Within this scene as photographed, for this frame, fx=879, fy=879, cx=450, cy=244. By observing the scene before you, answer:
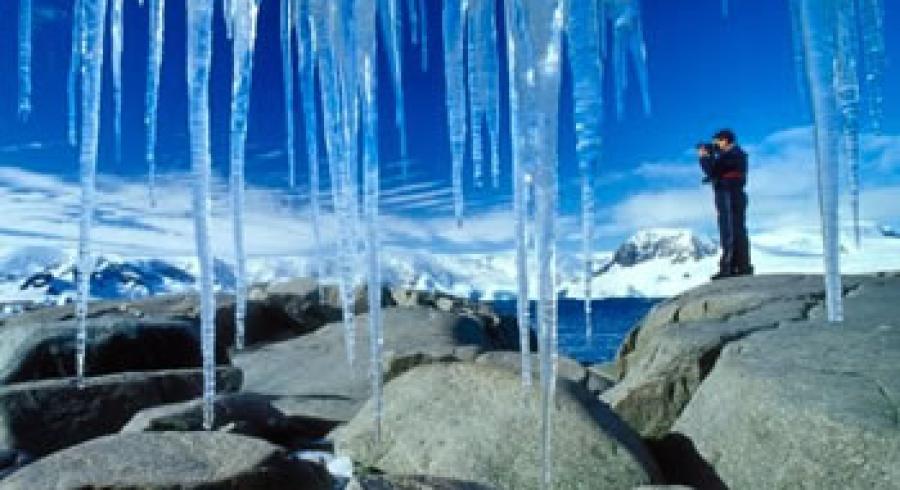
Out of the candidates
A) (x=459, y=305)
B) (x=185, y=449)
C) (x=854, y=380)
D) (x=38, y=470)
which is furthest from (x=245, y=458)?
(x=459, y=305)

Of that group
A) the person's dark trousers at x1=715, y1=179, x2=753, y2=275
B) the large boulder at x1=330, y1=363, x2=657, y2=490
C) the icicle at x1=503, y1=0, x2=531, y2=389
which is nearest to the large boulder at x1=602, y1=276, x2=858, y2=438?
the large boulder at x1=330, y1=363, x2=657, y2=490

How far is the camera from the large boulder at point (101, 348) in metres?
9.95

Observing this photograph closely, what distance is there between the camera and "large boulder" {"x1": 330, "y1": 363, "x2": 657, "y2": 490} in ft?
17.8

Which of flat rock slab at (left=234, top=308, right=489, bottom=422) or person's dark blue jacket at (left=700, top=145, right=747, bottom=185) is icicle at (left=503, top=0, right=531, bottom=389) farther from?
person's dark blue jacket at (left=700, top=145, right=747, bottom=185)

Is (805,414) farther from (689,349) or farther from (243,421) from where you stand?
(243,421)

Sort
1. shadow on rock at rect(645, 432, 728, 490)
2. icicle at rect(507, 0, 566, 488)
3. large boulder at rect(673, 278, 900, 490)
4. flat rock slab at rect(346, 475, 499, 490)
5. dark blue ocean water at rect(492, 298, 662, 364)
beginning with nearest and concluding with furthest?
icicle at rect(507, 0, 566, 488)
flat rock slab at rect(346, 475, 499, 490)
large boulder at rect(673, 278, 900, 490)
shadow on rock at rect(645, 432, 728, 490)
dark blue ocean water at rect(492, 298, 662, 364)

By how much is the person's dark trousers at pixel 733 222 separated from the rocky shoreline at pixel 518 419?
10.6 ft

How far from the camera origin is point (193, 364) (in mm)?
10953

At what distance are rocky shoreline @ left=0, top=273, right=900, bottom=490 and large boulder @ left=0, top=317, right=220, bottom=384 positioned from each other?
0.03 m

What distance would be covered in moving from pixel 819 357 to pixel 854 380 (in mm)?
564

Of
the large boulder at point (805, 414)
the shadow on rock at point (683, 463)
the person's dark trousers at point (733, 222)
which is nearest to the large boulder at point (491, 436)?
the shadow on rock at point (683, 463)

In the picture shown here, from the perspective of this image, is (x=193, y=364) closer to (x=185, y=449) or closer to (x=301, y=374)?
(x=301, y=374)

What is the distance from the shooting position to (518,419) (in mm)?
5816

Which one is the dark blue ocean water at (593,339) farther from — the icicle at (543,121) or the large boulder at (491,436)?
the icicle at (543,121)
